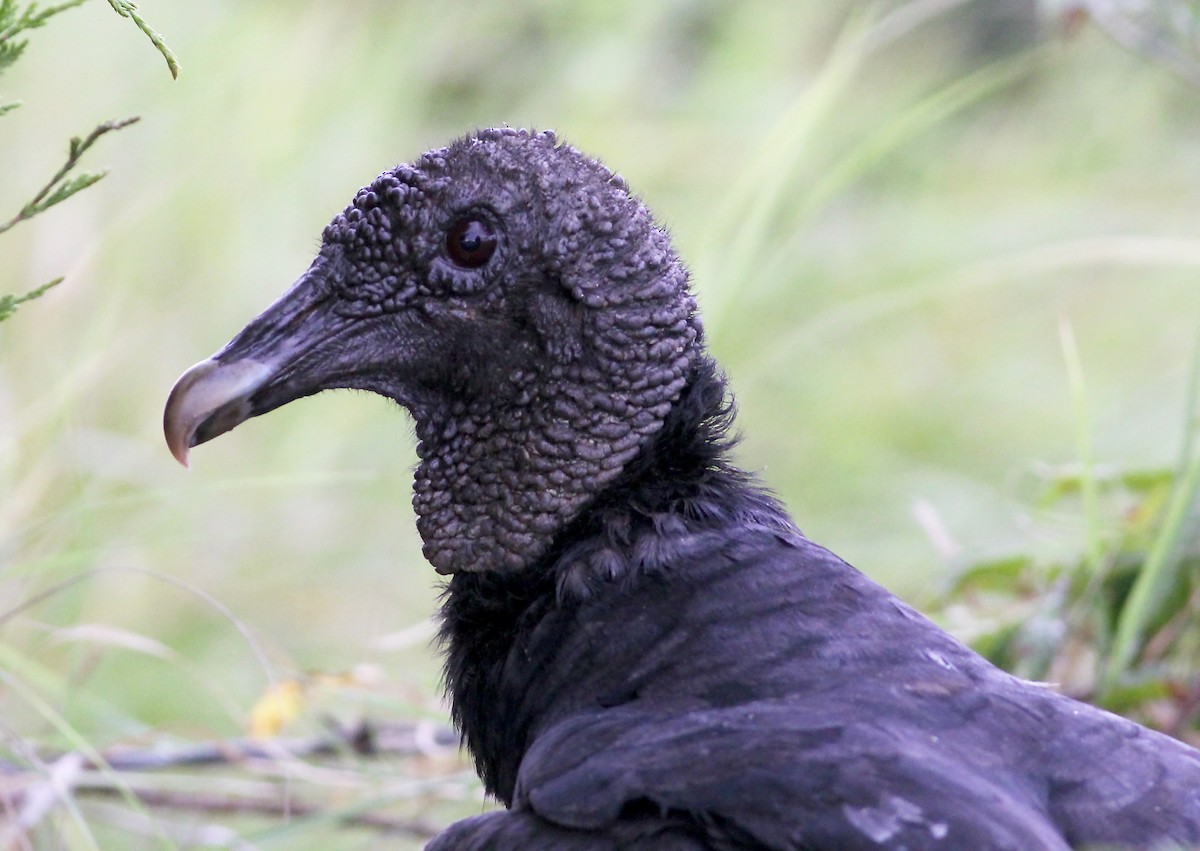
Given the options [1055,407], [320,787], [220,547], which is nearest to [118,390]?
[220,547]

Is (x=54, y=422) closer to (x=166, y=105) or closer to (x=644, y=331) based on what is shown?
(x=644, y=331)

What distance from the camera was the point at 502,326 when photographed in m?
2.53

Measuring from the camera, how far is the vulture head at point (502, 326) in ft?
8.21

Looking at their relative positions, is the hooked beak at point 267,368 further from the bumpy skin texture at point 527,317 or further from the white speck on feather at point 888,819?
the white speck on feather at point 888,819

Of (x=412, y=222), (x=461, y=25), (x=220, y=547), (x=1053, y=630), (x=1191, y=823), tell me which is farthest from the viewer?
(x=461, y=25)

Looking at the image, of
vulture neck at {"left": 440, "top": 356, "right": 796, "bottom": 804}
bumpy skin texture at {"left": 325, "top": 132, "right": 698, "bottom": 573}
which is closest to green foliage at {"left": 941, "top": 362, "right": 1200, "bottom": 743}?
vulture neck at {"left": 440, "top": 356, "right": 796, "bottom": 804}

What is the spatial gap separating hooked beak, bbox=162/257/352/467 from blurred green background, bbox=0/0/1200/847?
2.46 ft

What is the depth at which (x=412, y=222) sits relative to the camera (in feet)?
8.25

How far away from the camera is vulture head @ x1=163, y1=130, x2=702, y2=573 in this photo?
2504 millimetres

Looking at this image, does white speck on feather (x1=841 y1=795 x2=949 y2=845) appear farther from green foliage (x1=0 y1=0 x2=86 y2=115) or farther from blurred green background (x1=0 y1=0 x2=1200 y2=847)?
blurred green background (x1=0 y1=0 x2=1200 y2=847)

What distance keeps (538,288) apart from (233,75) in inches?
168

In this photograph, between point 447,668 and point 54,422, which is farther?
point 54,422

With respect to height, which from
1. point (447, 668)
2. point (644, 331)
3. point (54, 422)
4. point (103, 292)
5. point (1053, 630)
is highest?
point (103, 292)

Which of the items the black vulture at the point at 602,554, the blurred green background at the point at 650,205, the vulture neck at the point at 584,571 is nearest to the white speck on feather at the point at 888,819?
the black vulture at the point at 602,554
